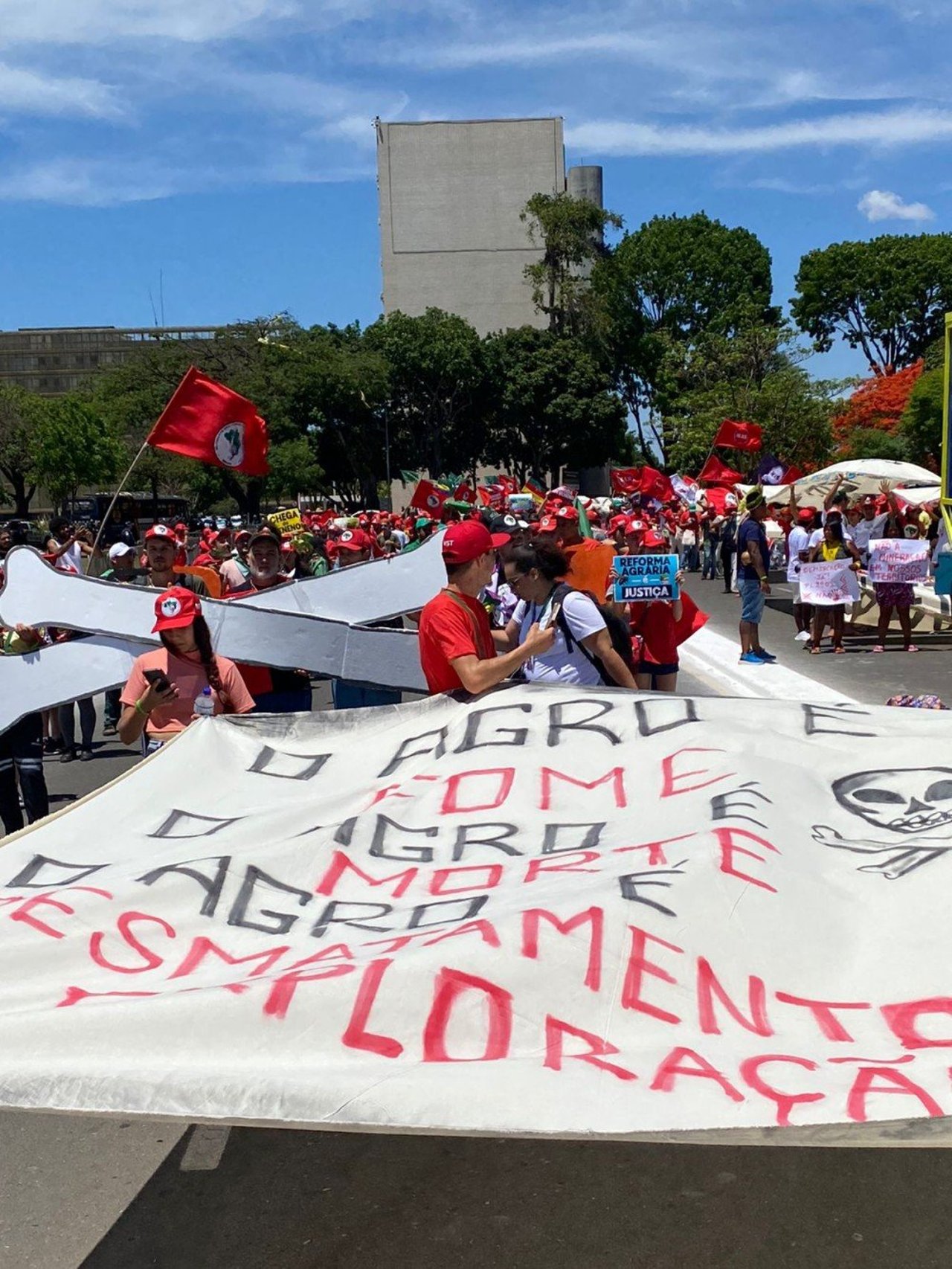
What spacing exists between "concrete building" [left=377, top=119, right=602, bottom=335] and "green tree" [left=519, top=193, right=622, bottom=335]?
8844mm

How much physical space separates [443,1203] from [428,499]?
76.9 ft

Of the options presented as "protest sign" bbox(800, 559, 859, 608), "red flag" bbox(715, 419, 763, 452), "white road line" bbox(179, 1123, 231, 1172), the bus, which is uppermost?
"red flag" bbox(715, 419, 763, 452)

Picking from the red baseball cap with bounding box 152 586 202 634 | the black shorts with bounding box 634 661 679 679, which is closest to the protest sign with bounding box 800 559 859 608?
the black shorts with bounding box 634 661 679 679

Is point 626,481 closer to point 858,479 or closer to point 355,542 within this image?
point 858,479

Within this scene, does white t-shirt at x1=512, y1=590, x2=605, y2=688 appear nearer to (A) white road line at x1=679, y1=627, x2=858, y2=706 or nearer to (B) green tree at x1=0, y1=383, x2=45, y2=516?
(A) white road line at x1=679, y1=627, x2=858, y2=706

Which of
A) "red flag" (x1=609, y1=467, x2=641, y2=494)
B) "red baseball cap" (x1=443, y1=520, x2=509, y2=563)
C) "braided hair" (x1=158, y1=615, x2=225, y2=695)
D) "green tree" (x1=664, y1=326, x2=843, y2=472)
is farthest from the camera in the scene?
"green tree" (x1=664, y1=326, x2=843, y2=472)

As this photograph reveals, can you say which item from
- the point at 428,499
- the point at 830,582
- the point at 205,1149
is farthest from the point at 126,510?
the point at 205,1149

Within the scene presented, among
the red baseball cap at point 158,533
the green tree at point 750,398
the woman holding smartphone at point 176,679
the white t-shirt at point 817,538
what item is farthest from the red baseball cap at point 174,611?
the green tree at point 750,398

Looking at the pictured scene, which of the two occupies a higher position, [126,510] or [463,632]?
[463,632]

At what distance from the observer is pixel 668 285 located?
72375 millimetres

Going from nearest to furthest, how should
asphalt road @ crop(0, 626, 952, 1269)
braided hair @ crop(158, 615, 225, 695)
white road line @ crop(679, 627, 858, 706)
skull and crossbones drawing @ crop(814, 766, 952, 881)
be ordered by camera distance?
1. asphalt road @ crop(0, 626, 952, 1269)
2. skull and crossbones drawing @ crop(814, 766, 952, 881)
3. braided hair @ crop(158, 615, 225, 695)
4. white road line @ crop(679, 627, 858, 706)

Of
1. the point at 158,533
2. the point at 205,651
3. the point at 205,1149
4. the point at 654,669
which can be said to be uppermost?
the point at 158,533

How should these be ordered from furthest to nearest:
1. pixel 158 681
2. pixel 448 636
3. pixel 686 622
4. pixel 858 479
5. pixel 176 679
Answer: pixel 858 479 < pixel 686 622 < pixel 176 679 < pixel 158 681 < pixel 448 636

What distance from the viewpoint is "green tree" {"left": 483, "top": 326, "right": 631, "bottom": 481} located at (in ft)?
221
